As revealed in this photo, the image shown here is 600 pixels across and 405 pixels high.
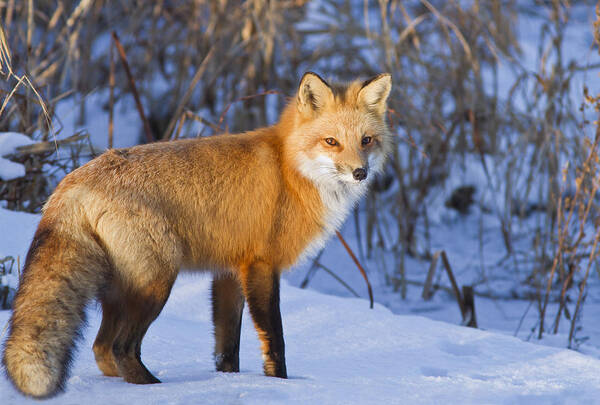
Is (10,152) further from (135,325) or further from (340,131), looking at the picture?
(340,131)

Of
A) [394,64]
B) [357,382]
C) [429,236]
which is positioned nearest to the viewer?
[357,382]

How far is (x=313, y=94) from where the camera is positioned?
3730 mm

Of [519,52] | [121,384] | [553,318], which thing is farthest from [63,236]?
[519,52]

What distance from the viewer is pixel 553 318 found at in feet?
19.9


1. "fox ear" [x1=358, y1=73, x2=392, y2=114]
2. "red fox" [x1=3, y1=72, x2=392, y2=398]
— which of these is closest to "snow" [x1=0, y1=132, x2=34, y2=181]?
"red fox" [x1=3, y1=72, x2=392, y2=398]

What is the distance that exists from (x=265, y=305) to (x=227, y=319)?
32 centimetres

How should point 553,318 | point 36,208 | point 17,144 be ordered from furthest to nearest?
point 553,318, point 36,208, point 17,144

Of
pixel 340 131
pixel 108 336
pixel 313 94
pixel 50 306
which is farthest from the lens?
pixel 313 94

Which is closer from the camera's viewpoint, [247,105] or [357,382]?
[357,382]

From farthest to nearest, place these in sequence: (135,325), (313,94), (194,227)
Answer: (313,94), (194,227), (135,325)

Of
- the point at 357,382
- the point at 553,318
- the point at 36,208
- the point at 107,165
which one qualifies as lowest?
the point at 553,318

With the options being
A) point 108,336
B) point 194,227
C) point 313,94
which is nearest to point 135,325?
point 108,336

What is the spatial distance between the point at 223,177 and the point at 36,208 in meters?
2.37

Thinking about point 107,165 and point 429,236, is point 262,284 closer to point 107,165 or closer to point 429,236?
point 107,165
